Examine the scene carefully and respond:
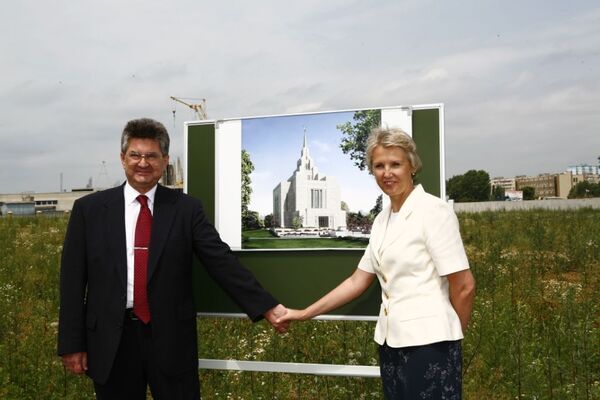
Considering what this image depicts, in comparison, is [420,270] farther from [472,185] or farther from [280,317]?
[472,185]

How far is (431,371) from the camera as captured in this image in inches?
92.0

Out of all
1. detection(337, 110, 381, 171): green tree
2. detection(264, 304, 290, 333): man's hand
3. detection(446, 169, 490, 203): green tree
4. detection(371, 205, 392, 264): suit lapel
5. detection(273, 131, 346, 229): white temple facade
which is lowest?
detection(264, 304, 290, 333): man's hand

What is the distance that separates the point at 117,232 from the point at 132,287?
1.07ft

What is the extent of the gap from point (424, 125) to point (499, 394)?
286cm

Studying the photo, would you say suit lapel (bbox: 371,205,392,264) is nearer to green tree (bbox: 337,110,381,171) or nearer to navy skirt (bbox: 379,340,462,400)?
navy skirt (bbox: 379,340,462,400)

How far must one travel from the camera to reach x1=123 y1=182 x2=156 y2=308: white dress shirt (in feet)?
9.45

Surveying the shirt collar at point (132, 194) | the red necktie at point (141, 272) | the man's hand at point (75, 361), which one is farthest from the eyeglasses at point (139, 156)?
the man's hand at point (75, 361)

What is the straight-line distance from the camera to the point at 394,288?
2467 millimetres

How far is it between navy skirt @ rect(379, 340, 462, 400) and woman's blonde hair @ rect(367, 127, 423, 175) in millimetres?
881

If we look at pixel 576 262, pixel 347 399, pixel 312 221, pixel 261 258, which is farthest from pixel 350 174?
pixel 576 262

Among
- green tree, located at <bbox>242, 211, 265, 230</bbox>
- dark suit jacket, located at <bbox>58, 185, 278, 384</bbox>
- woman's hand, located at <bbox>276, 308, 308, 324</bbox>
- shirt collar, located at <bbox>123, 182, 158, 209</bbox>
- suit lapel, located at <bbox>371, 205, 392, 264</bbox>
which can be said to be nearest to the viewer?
suit lapel, located at <bbox>371, 205, 392, 264</bbox>

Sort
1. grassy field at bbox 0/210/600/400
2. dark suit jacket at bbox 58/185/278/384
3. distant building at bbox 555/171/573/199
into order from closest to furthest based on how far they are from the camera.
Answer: dark suit jacket at bbox 58/185/278/384 < grassy field at bbox 0/210/600/400 < distant building at bbox 555/171/573/199

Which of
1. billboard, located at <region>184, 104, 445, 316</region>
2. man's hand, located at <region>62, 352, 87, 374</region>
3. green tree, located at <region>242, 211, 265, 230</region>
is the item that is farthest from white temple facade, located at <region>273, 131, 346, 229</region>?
man's hand, located at <region>62, 352, 87, 374</region>

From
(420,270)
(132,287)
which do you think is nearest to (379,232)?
(420,270)
